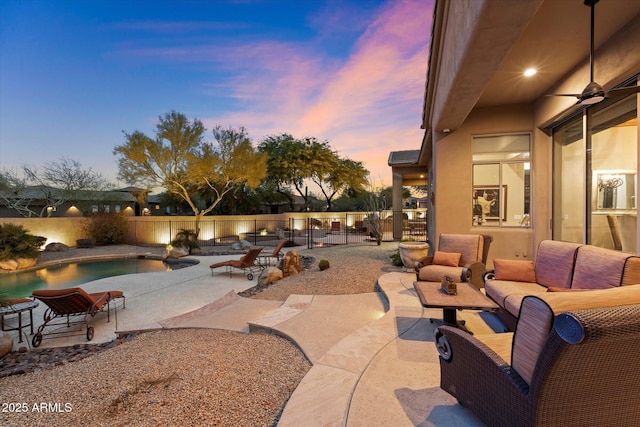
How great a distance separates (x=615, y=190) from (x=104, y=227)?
68.2ft

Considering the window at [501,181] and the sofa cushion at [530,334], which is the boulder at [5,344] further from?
the window at [501,181]

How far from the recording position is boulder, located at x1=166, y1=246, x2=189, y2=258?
41.3ft

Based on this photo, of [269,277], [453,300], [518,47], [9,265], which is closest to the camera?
[453,300]

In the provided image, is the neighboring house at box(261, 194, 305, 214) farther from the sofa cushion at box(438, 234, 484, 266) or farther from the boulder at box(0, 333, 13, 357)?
the sofa cushion at box(438, 234, 484, 266)

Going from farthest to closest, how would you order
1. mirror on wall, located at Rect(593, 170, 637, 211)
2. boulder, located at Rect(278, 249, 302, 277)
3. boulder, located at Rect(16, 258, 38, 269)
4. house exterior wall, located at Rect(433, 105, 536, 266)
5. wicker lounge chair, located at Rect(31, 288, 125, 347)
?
boulder, located at Rect(16, 258, 38, 269), boulder, located at Rect(278, 249, 302, 277), house exterior wall, located at Rect(433, 105, 536, 266), wicker lounge chair, located at Rect(31, 288, 125, 347), mirror on wall, located at Rect(593, 170, 637, 211)

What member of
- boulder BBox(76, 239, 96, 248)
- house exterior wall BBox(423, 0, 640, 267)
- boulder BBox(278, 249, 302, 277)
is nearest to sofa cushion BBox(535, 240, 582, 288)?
house exterior wall BBox(423, 0, 640, 267)

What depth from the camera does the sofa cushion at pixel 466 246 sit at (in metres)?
4.92

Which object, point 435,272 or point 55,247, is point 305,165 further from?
point 435,272

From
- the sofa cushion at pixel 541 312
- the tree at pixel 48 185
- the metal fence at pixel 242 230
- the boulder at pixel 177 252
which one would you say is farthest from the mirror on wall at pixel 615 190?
the tree at pixel 48 185

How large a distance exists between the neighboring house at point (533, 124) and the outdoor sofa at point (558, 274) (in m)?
1.00

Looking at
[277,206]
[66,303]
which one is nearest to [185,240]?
[66,303]

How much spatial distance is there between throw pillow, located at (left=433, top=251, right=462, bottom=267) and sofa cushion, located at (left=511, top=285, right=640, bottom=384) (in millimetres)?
3538

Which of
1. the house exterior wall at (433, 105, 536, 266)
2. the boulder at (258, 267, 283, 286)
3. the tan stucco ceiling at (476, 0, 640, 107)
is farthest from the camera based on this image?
the boulder at (258, 267, 283, 286)

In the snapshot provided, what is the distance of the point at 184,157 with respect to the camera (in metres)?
16.0
